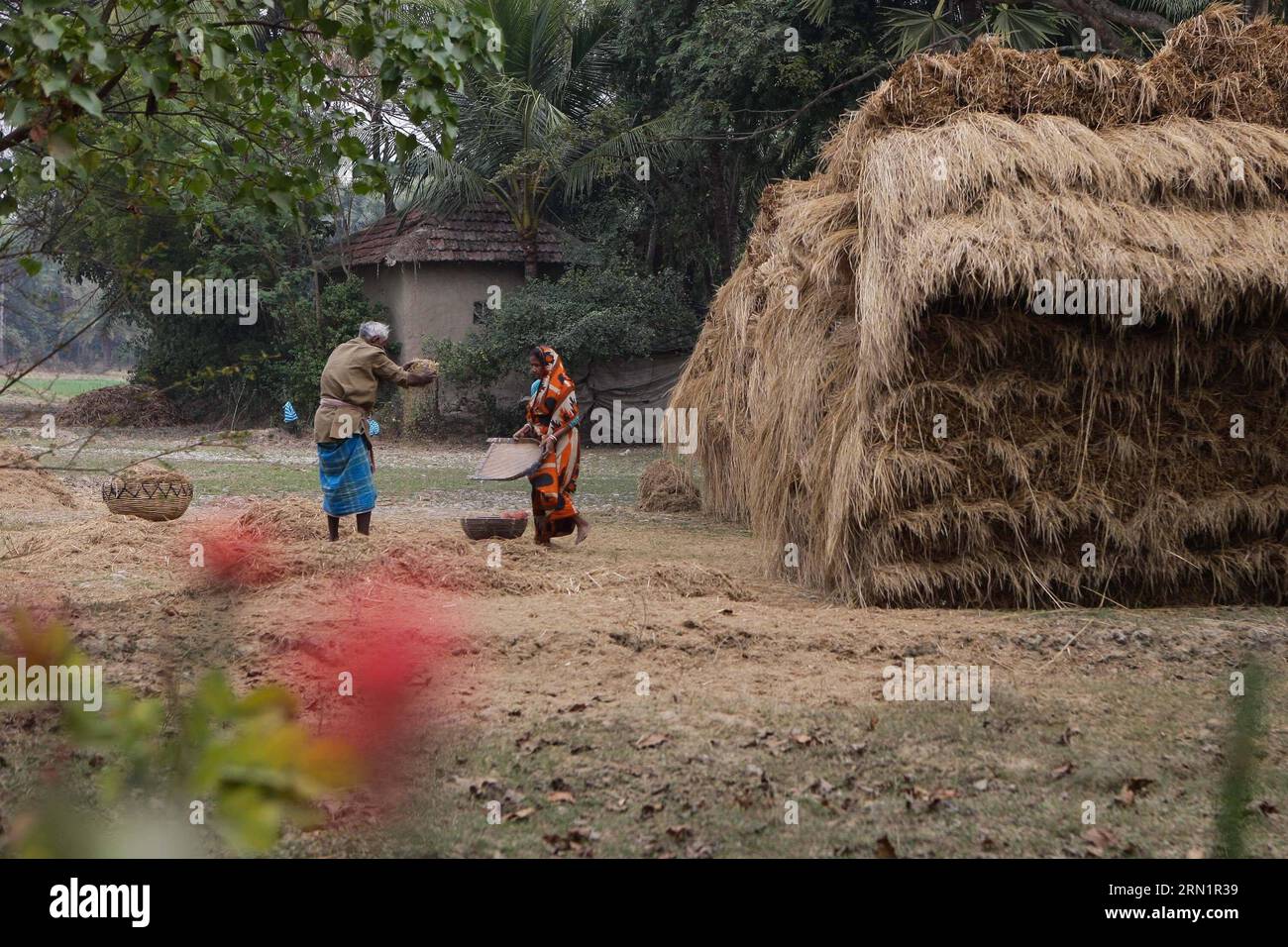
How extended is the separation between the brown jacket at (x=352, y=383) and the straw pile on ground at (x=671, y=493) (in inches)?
186

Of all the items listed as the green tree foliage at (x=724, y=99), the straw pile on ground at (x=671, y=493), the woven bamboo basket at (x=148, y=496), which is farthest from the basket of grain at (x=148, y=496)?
the green tree foliage at (x=724, y=99)

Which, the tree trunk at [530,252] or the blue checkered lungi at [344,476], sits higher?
the tree trunk at [530,252]

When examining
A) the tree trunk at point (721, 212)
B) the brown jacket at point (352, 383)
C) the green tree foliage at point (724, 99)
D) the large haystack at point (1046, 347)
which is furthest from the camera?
the tree trunk at point (721, 212)

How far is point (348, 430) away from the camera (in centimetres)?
1030

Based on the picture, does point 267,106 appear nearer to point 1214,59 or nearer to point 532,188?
point 1214,59

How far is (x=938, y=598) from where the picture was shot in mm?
8391

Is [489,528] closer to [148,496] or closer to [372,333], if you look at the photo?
[372,333]

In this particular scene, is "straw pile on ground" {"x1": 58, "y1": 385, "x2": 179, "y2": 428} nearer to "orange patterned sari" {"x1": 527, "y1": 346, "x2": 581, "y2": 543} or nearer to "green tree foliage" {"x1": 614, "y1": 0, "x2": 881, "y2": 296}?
"green tree foliage" {"x1": 614, "y1": 0, "x2": 881, "y2": 296}

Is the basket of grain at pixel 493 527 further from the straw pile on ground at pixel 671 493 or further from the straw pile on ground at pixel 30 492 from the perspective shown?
the straw pile on ground at pixel 30 492

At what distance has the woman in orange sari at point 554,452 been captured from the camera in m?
11.1

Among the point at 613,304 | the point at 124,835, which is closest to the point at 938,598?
the point at 124,835

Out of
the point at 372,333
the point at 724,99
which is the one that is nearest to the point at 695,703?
the point at 372,333

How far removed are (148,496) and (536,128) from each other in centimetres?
1354

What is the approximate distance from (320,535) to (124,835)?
9671 mm
